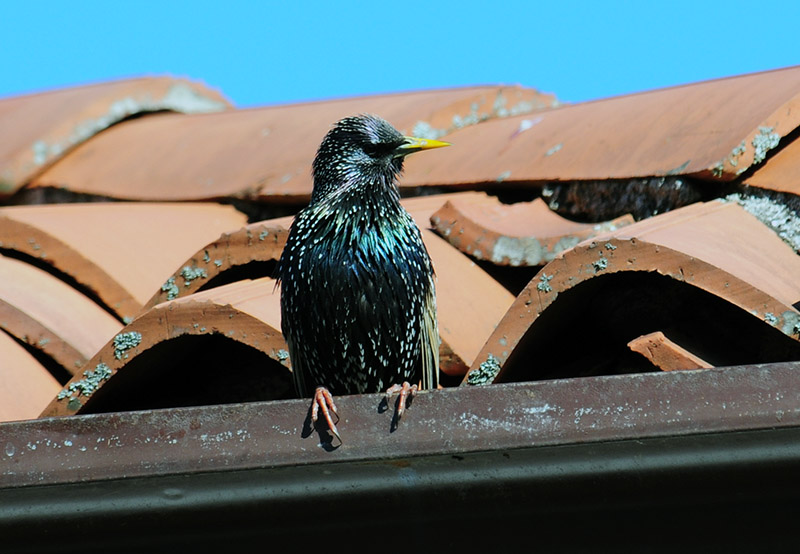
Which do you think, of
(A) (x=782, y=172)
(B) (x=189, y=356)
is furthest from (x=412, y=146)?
(A) (x=782, y=172)

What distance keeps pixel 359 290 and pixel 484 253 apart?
341 mm

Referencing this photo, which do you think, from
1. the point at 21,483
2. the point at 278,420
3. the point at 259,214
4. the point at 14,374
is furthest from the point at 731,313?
the point at 259,214

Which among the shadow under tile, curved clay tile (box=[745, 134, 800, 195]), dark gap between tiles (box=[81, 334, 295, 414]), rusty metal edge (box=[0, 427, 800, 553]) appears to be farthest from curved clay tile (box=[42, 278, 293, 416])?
curved clay tile (box=[745, 134, 800, 195])

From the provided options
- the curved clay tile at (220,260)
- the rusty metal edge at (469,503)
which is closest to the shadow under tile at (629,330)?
the rusty metal edge at (469,503)

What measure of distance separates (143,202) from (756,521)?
2.87m

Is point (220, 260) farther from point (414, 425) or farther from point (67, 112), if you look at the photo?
point (67, 112)

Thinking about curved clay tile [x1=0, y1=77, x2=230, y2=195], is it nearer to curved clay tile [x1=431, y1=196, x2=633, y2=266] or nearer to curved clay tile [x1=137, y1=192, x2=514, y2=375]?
curved clay tile [x1=137, y1=192, x2=514, y2=375]

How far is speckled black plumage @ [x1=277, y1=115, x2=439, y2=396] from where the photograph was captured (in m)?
3.11

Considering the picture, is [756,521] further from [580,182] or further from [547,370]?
[580,182]

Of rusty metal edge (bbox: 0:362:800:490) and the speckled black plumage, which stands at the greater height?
the speckled black plumage

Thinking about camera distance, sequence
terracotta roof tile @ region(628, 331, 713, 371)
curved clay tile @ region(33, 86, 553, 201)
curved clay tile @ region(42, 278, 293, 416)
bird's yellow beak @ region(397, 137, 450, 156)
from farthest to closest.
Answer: curved clay tile @ region(33, 86, 553, 201) → bird's yellow beak @ region(397, 137, 450, 156) → curved clay tile @ region(42, 278, 293, 416) → terracotta roof tile @ region(628, 331, 713, 371)

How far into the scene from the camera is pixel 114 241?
3.75m

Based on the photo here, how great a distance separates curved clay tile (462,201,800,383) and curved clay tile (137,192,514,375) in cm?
22

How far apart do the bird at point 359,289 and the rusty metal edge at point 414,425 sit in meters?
0.92
